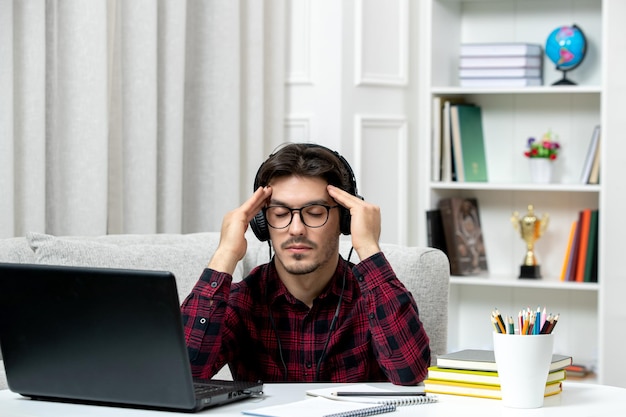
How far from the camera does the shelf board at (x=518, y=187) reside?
3551mm

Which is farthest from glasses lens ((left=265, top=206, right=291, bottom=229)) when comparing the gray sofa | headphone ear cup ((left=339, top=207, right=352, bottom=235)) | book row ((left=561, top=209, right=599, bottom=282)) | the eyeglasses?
book row ((left=561, top=209, right=599, bottom=282))

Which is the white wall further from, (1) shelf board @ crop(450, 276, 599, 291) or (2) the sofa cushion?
(2) the sofa cushion

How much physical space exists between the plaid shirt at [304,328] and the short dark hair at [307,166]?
0.59ft

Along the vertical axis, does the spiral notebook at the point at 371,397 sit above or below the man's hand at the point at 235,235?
below

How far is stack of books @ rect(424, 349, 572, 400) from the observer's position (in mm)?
1478

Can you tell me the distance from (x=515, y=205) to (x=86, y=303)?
9.16 ft

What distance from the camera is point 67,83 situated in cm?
272

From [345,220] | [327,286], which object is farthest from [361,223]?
[327,286]

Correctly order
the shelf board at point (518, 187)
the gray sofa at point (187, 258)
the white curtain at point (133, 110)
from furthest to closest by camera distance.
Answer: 1. the shelf board at point (518, 187)
2. the white curtain at point (133, 110)
3. the gray sofa at point (187, 258)

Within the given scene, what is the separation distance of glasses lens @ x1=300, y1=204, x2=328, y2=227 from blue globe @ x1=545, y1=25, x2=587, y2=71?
2.07 meters

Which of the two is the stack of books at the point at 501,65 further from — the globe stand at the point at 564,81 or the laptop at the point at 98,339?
the laptop at the point at 98,339

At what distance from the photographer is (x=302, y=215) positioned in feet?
6.02

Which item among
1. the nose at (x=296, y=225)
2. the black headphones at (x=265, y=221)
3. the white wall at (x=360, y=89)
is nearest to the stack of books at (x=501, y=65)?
the white wall at (x=360, y=89)

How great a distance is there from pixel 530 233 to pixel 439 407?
2404 millimetres
